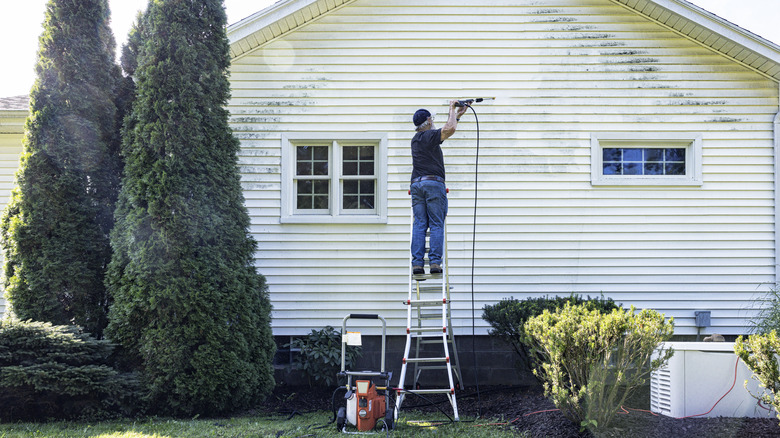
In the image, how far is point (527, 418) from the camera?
228 inches

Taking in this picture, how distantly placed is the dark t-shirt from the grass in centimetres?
261

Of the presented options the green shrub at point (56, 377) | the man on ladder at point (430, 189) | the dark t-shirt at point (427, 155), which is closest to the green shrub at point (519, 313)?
the man on ladder at point (430, 189)

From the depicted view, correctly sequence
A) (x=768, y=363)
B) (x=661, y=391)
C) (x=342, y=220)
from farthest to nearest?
(x=342, y=220), (x=661, y=391), (x=768, y=363)

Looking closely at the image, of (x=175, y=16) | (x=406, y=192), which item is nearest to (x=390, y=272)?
(x=406, y=192)

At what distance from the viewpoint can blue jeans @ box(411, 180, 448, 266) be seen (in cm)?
661

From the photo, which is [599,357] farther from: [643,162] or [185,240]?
[643,162]

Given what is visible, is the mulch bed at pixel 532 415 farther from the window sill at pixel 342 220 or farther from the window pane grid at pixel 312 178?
the window pane grid at pixel 312 178

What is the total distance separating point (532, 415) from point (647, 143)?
13.8 ft

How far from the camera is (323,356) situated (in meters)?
7.38

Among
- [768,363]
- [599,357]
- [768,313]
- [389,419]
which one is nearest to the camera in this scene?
[768,363]

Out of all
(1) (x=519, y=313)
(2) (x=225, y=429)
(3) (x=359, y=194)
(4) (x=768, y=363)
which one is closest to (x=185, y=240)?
(2) (x=225, y=429)

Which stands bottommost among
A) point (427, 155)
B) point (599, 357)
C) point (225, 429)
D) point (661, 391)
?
point (225, 429)

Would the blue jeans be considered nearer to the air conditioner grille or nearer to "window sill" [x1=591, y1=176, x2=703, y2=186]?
the air conditioner grille

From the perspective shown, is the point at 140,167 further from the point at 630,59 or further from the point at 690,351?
the point at 630,59
